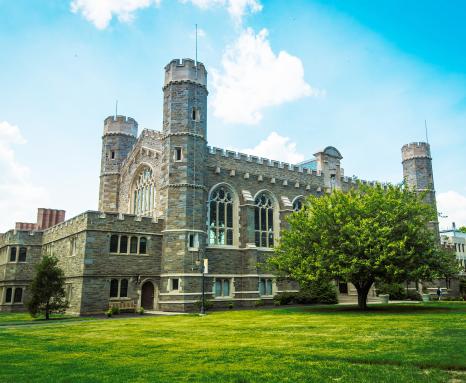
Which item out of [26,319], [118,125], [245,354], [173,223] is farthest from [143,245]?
[245,354]

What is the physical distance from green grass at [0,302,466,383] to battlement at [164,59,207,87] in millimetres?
20374

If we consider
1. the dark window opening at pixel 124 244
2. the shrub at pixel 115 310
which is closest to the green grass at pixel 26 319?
the shrub at pixel 115 310

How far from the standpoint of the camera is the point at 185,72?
3152cm

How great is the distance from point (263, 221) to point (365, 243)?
1351cm

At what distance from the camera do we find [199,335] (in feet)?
46.9

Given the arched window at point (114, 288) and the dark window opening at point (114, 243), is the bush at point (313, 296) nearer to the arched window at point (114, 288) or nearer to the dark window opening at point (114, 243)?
the arched window at point (114, 288)

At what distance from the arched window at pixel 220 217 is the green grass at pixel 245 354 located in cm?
1581

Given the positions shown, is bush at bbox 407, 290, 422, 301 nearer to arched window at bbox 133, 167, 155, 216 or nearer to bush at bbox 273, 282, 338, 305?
bush at bbox 273, 282, 338, 305

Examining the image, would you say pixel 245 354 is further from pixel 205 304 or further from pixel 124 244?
pixel 124 244

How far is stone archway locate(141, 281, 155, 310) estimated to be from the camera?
28.9m

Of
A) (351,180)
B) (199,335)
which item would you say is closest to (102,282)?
(199,335)

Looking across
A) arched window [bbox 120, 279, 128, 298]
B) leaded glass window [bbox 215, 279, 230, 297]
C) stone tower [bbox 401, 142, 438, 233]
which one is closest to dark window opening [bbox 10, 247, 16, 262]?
arched window [bbox 120, 279, 128, 298]

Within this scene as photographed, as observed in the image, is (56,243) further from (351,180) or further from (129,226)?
(351,180)

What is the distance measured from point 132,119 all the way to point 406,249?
2725 centimetres
